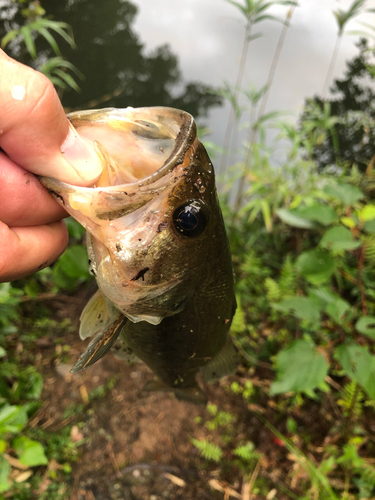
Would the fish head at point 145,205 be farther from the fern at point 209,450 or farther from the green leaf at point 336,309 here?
the fern at point 209,450

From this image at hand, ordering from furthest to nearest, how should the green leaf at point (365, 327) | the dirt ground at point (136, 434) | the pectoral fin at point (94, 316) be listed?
the dirt ground at point (136, 434) → the green leaf at point (365, 327) → the pectoral fin at point (94, 316)

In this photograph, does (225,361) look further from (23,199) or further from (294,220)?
(23,199)

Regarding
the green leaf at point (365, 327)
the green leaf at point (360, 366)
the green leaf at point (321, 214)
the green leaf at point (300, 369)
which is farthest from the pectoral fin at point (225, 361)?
the green leaf at point (321, 214)

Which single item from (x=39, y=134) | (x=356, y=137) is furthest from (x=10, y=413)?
(x=356, y=137)

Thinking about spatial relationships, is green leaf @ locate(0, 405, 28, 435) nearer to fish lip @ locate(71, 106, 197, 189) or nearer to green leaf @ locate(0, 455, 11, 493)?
green leaf @ locate(0, 455, 11, 493)

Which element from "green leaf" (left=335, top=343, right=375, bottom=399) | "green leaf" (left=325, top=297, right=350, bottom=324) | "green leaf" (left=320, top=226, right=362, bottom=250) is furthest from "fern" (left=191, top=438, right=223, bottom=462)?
"green leaf" (left=320, top=226, right=362, bottom=250)
